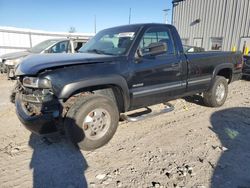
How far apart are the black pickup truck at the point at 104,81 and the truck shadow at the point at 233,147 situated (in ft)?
3.25

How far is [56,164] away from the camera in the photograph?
3.17 metres

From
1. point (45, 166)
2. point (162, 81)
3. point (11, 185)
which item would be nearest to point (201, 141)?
point (162, 81)

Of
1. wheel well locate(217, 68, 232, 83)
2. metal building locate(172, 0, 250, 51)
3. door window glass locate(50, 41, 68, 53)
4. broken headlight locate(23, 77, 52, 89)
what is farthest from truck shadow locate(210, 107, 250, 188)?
metal building locate(172, 0, 250, 51)

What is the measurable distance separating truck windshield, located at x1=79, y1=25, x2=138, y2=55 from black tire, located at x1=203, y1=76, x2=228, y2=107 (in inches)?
104

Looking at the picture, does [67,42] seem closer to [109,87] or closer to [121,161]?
[109,87]

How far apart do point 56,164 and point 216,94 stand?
425cm

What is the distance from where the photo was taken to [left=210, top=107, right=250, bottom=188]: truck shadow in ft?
9.21

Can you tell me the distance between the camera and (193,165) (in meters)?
3.13

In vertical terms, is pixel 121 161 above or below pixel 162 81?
below

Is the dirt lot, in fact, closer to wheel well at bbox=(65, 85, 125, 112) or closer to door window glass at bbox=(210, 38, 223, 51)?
wheel well at bbox=(65, 85, 125, 112)

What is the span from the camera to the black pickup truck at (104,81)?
3115 millimetres

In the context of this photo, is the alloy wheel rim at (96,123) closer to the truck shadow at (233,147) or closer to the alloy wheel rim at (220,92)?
the truck shadow at (233,147)

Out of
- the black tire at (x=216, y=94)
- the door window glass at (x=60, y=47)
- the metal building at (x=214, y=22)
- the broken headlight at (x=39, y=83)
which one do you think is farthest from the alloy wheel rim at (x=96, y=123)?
the metal building at (x=214, y=22)

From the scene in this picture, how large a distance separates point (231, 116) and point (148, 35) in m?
2.76
